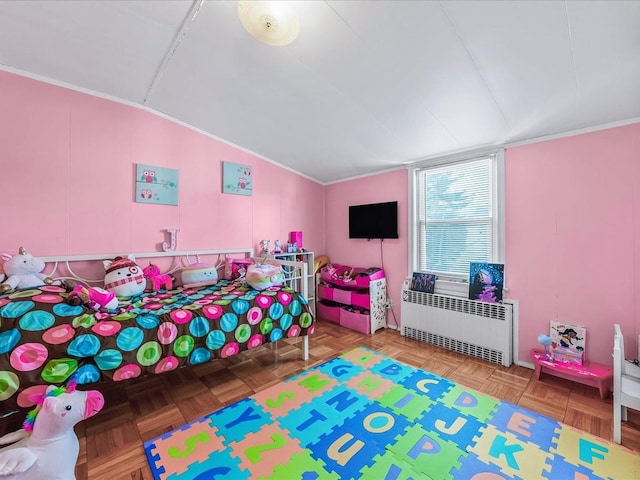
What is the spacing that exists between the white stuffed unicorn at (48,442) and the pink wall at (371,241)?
10.1 ft

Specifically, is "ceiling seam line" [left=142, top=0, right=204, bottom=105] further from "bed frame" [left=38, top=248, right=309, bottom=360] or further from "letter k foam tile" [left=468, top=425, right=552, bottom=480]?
"letter k foam tile" [left=468, top=425, right=552, bottom=480]

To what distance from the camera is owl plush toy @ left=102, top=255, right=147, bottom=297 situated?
2.27 meters

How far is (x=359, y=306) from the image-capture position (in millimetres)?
3527

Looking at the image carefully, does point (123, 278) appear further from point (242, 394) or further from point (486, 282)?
point (486, 282)

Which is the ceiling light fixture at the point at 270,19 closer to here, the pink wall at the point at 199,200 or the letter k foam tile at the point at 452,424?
the pink wall at the point at 199,200

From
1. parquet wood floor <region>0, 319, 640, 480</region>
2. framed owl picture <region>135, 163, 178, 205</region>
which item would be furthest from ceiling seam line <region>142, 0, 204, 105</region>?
parquet wood floor <region>0, 319, 640, 480</region>

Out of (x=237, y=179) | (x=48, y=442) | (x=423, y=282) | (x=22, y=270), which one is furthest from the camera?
(x=237, y=179)

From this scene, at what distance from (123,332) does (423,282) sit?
2841 millimetres

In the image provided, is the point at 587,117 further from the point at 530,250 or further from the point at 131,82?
the point at 131,82

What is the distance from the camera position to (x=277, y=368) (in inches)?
98.9

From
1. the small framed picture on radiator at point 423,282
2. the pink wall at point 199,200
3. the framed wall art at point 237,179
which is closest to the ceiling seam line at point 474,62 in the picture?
the pink wall at point 199,200

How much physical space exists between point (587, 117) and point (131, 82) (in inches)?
142

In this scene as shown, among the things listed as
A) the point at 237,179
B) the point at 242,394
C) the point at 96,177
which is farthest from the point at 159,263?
the point at 242,394

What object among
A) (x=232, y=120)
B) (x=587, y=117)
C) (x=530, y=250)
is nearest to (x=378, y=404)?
(x=530, y=250)
